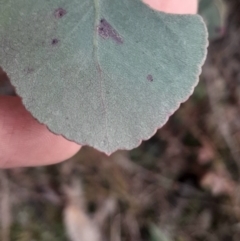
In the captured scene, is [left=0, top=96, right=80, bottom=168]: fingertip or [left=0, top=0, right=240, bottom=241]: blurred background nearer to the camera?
[left=0, top=96, right=80, bottom=168]: fingertip

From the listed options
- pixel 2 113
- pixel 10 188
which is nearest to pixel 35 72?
pixel 2 113

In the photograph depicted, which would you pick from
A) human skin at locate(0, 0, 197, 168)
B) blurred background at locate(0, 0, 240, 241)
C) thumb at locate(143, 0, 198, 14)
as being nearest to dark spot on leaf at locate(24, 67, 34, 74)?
human skin at locate(0, 0, 197, 168)

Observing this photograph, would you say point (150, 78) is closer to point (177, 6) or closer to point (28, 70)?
point (28, 70)

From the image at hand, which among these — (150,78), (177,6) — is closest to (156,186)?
(177,6)

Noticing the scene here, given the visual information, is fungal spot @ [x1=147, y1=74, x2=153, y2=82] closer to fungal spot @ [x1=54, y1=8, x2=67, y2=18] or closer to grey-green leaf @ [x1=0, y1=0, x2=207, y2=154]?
Result: grey-green leaf @ [x1=0, y1=0, x2=207, y2=154]

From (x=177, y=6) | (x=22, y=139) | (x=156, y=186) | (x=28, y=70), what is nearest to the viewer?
(x=28, y=70)
